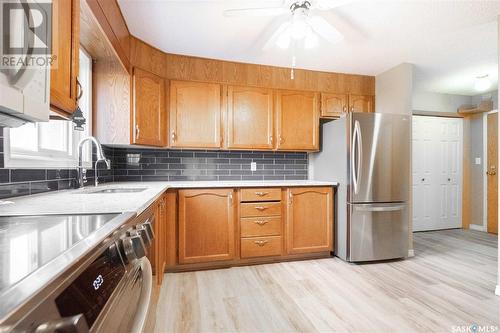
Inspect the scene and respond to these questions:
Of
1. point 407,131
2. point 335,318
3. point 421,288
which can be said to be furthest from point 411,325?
point 407,131

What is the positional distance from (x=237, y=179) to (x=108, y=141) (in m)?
1.47

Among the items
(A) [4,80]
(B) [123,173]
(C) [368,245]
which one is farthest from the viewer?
(B) [123,173]

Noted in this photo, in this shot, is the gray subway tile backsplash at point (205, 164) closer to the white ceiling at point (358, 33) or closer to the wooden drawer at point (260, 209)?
the wooden drawer at point (260, 209)

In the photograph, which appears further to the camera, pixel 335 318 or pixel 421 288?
pixel 421 288

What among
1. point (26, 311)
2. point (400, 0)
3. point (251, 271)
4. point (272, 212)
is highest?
point (400, 0)

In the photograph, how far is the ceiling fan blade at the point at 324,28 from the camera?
5.39ft

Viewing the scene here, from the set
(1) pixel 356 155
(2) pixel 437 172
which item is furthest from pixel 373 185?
(2) pixel 437 172

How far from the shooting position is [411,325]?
1.54m

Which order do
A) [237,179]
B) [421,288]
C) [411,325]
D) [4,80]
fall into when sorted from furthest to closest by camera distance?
[237,179] → [421,288] → [411,325] → [4,80]

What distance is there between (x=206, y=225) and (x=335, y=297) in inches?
51.0

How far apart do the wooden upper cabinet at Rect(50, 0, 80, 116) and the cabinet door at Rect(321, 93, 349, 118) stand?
2.57 m

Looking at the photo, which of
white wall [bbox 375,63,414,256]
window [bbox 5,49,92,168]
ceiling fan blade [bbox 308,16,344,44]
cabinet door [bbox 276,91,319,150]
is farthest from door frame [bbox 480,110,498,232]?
window [bbox 5,49,92,168]

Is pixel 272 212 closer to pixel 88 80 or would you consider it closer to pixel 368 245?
pixel 368 245

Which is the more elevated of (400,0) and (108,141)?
(400,0)
